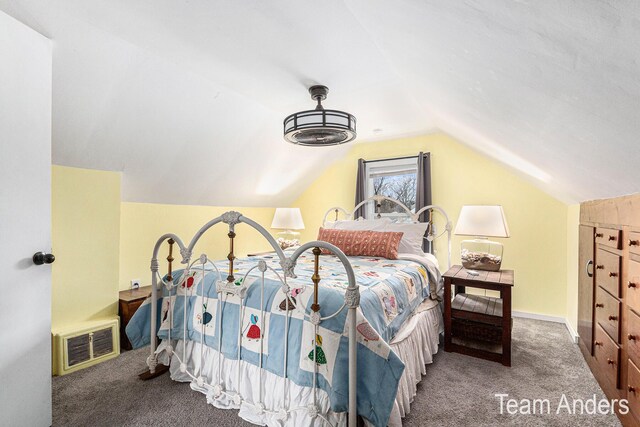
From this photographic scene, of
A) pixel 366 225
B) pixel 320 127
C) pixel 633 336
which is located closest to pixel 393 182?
pixel 366 225

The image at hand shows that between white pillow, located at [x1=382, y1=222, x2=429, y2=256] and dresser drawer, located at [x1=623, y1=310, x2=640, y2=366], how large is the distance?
171 cm

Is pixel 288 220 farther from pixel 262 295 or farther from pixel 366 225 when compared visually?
pixel 262 295

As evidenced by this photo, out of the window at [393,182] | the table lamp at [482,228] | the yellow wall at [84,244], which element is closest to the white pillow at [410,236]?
the table lamp at [482,228]

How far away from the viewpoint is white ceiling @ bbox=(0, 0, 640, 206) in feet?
2.59

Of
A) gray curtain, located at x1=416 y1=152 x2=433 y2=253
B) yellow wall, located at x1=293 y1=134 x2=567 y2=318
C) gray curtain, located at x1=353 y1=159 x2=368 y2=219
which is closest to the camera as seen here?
yellow wall, located at x1=293 y1=134 x2=567 y2=318

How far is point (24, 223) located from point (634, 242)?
10.2 feet

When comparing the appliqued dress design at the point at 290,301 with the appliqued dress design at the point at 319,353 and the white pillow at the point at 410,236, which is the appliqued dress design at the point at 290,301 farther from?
the white pillow at the point at 410,236

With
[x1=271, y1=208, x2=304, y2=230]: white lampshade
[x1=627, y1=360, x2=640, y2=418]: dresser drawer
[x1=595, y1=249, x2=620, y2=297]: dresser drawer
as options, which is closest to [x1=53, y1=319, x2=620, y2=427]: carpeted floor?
[x1=627, y1=360, x2=640, y2=418]: dresser drawer

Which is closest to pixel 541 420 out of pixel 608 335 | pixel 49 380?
pixel 608 335

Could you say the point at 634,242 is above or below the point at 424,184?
below

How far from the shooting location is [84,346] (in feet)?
7.41

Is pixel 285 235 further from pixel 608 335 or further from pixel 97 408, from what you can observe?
pixel 608 335

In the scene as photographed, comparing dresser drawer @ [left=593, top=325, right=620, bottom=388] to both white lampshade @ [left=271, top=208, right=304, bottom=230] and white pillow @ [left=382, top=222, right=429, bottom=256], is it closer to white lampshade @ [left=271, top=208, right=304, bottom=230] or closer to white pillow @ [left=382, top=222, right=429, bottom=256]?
white pillow @ [left=382, top=222, right=429, bottom=256]

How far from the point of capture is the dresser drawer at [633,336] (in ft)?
4.54
